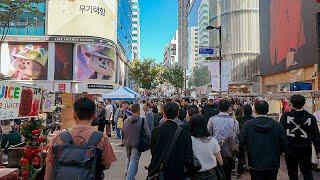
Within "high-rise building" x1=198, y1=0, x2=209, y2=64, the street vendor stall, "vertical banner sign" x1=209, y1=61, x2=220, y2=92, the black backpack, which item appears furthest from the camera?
"high-rise building" x1=198, y1=0, x2=209, y2=64

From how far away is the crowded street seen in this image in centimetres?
505

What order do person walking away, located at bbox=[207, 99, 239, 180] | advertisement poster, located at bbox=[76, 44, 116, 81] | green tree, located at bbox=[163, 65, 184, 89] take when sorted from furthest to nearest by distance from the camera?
green tree, located at bbox=[163, 65, 184, 89] → advertisement poster, located at bbox=[76, 44, 116, 81] → person walking away, located at bbox=[207, 99, 239, 180]

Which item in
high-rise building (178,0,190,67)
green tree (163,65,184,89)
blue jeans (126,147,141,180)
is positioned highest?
high-rise building (178,0,190,67)

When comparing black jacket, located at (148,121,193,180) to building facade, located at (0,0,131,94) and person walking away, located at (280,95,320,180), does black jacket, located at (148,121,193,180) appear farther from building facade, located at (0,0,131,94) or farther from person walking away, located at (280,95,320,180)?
building facade, located at (0,0,131,94)

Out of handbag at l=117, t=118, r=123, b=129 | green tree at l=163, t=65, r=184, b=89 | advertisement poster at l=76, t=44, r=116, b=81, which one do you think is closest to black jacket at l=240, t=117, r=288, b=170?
handbag at l=117, t=118, r=123, b=129

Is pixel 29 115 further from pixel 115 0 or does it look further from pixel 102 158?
pixel 115 0

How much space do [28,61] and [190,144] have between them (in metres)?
52.3

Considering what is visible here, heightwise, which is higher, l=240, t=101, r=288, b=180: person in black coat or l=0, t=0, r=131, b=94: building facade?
l=0, t=0, r=131, b=94: building facade

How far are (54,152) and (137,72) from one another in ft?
229

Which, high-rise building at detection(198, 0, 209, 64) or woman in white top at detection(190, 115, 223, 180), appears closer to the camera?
woman in white top at detection(190, 115, 223, 180)

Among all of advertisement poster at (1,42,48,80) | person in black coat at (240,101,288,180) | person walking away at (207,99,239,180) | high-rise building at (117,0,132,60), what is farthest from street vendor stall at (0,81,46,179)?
high-rise building at (117,0,132,60)

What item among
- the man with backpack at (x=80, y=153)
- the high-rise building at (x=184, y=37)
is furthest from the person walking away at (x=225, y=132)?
the high-rise building at (x=184, y=37)

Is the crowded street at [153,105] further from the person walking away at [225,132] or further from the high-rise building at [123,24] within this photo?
the high-rise building at [123,24]

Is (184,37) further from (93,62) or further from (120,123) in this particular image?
(120,123)
